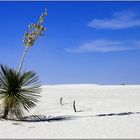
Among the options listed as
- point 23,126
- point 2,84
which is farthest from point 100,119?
point 2,84

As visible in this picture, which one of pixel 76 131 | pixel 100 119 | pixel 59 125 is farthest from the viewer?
pixel 100 119

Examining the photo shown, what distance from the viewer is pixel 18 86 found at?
1316 cm

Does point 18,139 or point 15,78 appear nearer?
point 18,139

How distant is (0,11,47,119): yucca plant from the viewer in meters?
12.9

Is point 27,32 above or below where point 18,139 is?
above

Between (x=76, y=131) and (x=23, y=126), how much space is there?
190 cm

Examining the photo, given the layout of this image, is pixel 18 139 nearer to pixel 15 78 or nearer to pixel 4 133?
pixel 4 133

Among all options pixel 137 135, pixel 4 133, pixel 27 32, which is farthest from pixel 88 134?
pixel 27 32

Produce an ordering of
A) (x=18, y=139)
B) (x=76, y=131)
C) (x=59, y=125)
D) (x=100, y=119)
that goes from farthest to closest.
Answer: (x=100, y=119), (x=59, y=125), (x=76, y=131), (x=18, y=139)

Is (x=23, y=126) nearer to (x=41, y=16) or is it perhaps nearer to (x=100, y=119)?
(x=100, y=119)

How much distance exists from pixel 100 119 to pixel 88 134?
2584 millimetres

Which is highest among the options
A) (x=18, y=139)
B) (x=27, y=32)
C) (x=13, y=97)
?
(x=27, y=32)

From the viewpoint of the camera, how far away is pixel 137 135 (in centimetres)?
978

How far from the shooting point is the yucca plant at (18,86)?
12.9 metres
